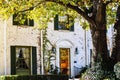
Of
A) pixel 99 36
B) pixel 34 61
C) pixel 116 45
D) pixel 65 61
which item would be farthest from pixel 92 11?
pixel 65 61

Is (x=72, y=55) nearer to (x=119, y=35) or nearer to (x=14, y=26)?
(x=14, y=26)

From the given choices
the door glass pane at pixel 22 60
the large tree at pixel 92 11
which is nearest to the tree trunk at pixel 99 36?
the large tree at pixel 92 11

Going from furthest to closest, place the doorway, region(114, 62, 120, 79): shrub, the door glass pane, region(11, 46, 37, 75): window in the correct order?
1. the doorway
2. the door glass pane
3. region(11, 46, 37, 75): window
4. region(114, 62, 120, 79): shrub

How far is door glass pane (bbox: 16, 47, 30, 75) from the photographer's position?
22.9 m

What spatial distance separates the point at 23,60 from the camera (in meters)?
23.2

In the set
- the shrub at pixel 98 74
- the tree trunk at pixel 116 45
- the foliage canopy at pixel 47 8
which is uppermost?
the foliage canopy at pixel 47 8

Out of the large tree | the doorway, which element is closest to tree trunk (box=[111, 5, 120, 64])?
the large tree

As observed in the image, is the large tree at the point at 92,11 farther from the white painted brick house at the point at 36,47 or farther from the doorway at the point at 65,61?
the doorway at the point at 65,61

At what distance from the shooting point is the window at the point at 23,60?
A: 22469 mm

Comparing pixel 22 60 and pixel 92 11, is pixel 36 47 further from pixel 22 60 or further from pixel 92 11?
pixel 92 11

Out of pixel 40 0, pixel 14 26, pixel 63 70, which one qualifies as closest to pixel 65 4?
pixel 40 0

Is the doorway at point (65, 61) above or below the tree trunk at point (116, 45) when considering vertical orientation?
below

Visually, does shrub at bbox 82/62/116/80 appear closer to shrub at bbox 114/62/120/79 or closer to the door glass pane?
shrub at bbox 114/62/120/79

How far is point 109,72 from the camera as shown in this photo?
15516 mm
